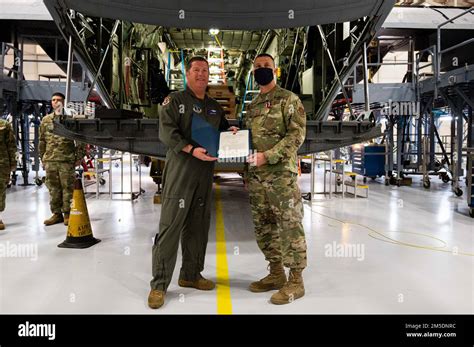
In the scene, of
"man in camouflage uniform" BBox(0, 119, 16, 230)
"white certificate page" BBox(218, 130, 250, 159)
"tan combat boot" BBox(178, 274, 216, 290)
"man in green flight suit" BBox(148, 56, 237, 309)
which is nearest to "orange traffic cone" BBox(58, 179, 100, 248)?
"man in camouflage uniform" BBox(0, 119, 16, 230)

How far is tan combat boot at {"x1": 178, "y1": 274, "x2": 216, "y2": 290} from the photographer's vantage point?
330 cm

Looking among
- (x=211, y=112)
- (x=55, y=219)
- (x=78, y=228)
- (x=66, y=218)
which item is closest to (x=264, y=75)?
(x=211, y=112)

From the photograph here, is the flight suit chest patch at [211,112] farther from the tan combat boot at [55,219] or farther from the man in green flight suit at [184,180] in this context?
the tan combat boot at [55,219]

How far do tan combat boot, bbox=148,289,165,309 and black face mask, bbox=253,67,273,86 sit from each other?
1.86 meters

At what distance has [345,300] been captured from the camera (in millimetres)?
3066

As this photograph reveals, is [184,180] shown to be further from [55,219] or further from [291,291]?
[55,219]

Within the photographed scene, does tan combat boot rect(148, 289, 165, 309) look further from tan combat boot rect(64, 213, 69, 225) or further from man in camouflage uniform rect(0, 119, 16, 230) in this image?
man in camouflage uniform rect(0, 119, 16, 230)

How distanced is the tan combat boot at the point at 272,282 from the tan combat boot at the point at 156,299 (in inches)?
30.3

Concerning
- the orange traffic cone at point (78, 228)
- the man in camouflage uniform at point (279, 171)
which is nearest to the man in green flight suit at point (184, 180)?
the man in camouflage uniform at point (279, 171)

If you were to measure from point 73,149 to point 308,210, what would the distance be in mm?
4180
